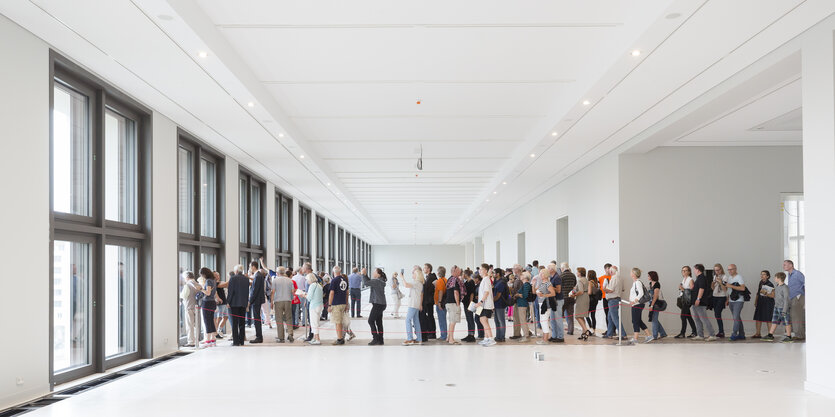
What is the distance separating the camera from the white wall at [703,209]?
1253 cm

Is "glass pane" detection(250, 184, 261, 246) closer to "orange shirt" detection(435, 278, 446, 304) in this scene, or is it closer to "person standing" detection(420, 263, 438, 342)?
"person standing" detection(420, 263, 438, 342)

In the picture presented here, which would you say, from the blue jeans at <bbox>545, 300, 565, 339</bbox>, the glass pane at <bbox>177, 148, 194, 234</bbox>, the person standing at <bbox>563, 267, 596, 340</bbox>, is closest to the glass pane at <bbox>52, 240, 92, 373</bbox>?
the glass pane at <bbox>177, 148, 194, 234</bbox>

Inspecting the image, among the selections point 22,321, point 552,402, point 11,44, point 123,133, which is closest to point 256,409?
point 22,321

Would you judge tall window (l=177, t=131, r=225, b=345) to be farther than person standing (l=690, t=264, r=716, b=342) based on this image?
No

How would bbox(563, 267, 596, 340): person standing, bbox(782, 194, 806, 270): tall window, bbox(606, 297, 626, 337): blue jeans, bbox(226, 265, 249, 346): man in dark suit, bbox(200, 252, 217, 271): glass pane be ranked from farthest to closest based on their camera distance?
bbox(782, 194, 806, 270): tall window < bbox(200, 252, 217, 271): glass pane < bbox(563, 267, 596, 340): person standing < bbox(606, 297, 626, 337): blue jeans < bbox(226, 265, 249, 346): man in dark suit

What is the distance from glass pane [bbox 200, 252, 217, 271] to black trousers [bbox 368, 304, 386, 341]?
3.35m

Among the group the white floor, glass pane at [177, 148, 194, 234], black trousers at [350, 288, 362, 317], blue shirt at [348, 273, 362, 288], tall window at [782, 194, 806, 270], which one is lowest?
black trousers at [350, 288, 362, 317]

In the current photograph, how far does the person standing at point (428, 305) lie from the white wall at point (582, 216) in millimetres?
3747

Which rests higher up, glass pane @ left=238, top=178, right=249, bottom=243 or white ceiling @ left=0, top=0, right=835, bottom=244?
white ceiling @ left=0, top=0, right=835, bottom=244

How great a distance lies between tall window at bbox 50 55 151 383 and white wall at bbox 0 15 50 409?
22cm

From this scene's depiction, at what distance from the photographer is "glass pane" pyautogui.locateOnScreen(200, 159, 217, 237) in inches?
492

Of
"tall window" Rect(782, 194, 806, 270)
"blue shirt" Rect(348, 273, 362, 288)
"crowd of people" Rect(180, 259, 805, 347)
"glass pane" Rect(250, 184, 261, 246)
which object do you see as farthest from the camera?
"blue shirt" Rect(348, 273, 362, 288)

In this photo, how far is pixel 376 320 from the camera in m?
11.7

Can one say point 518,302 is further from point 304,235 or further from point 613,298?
point 304,235
